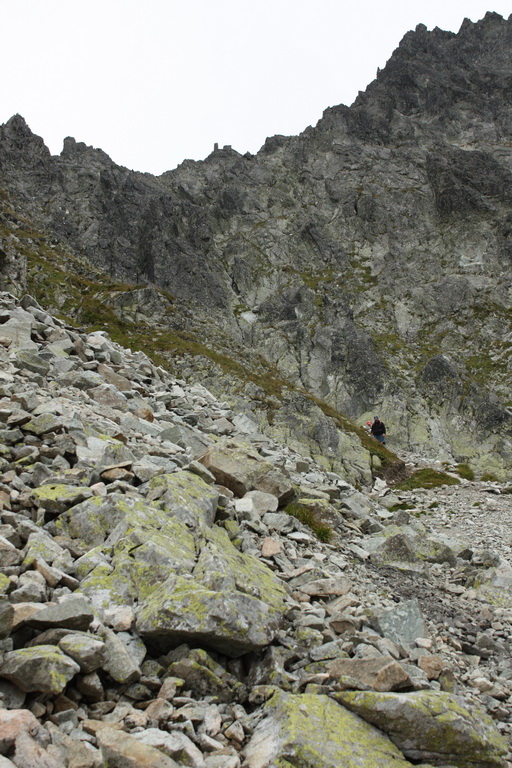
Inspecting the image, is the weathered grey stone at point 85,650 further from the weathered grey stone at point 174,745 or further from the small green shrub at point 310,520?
the small green shrub at point 310,520

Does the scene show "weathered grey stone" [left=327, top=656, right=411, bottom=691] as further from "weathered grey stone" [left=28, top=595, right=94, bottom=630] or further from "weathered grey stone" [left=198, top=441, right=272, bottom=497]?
"weathered grey stone" [left=198, top=441, right=272, bottom=497]

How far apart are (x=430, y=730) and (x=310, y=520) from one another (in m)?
8.67

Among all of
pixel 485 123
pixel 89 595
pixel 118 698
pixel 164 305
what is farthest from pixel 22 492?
pixel 485 123

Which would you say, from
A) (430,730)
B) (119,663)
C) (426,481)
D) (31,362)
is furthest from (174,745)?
(426,481)

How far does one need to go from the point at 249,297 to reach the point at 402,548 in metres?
92.5

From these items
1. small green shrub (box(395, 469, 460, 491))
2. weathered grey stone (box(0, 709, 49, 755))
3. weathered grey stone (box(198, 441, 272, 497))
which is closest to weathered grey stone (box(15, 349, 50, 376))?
weathered grey stone (box(198, 441, 272, 497))

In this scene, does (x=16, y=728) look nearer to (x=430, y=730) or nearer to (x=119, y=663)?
(x=119, y=663)

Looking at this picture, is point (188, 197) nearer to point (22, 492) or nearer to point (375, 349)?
point (375, 349)

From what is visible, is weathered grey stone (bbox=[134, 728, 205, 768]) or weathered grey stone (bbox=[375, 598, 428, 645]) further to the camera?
weathered grey stone (bbox=[375, 598, 428, 645])

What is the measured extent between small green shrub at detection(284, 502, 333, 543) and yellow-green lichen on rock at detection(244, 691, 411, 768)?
794 cm

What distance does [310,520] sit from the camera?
13977 mm

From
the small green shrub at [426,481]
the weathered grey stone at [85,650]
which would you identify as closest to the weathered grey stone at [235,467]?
the weathered grey stone at [85,650]

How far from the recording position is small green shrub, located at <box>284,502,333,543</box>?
13.5 m

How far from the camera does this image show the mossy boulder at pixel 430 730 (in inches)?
208
